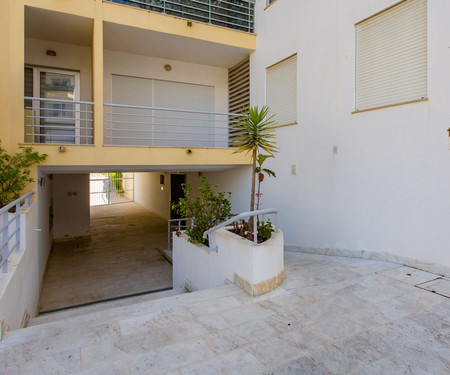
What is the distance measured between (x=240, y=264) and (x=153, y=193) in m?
15.1

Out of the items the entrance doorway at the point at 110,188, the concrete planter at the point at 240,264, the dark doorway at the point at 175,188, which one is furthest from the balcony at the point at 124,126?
the entrance doorway at the point at 110,188

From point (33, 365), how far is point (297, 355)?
92.7 inches

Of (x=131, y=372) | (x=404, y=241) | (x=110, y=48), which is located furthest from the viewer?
(x=110, y=48)

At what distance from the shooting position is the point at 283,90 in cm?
801

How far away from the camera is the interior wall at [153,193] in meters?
16.2

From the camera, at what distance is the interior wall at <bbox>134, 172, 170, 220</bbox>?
16234 millimetres

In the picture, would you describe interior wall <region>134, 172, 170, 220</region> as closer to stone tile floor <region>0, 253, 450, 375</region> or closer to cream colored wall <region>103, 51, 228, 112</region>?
cream colored wall <region>103, 51, 228, 112</region>

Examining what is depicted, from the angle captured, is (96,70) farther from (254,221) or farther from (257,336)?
(257,336)

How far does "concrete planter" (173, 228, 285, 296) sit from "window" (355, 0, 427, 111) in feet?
10.9

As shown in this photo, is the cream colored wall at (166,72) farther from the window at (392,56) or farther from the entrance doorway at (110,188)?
the entrance doorway at (110,188)

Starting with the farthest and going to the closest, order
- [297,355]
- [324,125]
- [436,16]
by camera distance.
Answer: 1. [324,125]
2. [436,16]
3. [297,355]

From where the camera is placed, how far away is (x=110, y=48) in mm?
8914

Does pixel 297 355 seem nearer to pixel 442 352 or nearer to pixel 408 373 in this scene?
pixel 408 373

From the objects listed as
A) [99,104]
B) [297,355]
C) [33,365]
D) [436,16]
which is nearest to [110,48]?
[99,104]
